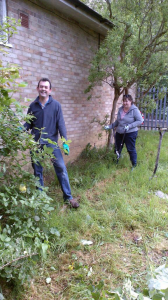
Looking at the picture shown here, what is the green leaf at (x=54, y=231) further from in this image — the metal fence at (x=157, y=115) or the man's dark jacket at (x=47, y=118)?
the metal fence at (x=157, y=115)

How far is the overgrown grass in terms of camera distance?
1.99 metres

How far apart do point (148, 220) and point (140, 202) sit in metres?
0.46

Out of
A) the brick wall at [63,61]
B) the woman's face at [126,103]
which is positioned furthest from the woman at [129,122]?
the brick wall at [63,61]

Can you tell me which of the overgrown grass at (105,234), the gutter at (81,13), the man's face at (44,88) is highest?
the gutter at (81,13)

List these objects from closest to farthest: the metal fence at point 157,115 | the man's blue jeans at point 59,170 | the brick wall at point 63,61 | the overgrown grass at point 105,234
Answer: the overgrown grass at point 105,234 → the man's blue jeans at point 59,170 → the brick wall at point 63,61 → the metal fence at point 157,115

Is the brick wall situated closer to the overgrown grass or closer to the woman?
the woman

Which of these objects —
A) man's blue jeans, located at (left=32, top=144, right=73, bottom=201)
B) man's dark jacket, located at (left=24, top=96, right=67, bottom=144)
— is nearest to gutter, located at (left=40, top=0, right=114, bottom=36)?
man's dark jacket, located at (left=24, top=96, right=67, bottom=144)

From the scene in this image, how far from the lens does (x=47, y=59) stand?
4.24 metres

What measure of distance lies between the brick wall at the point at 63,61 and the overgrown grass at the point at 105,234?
172 centimetres

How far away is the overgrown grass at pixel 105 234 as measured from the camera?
1.99m

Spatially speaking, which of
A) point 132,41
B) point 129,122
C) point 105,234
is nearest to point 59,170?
point 105,234

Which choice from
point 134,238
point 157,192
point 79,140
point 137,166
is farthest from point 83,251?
point 79,140

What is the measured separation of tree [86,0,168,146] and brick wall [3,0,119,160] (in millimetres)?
606

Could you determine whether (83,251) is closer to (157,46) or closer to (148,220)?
(148,220)
